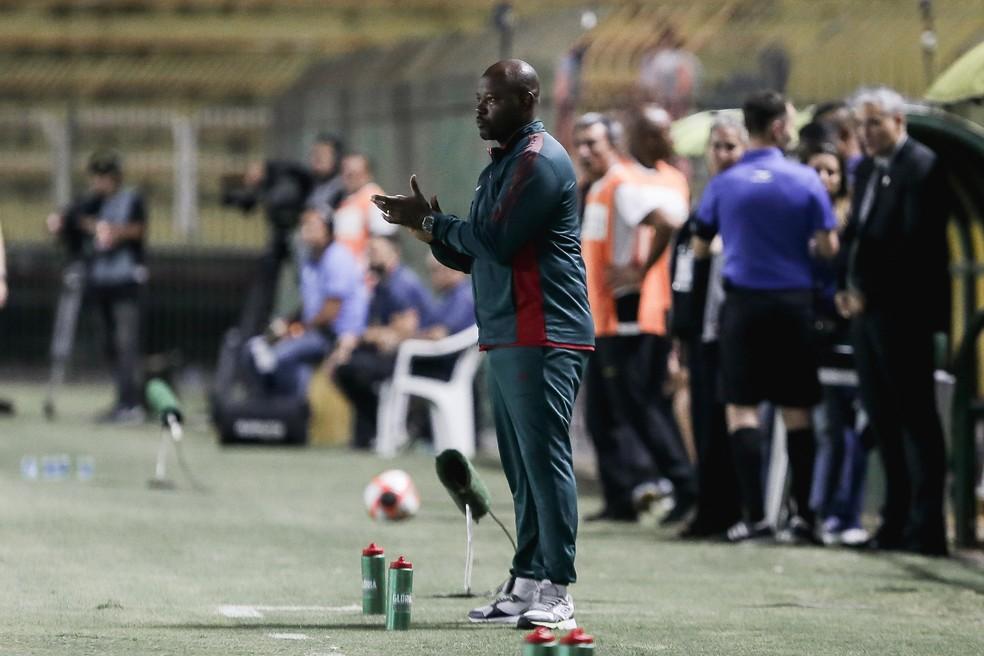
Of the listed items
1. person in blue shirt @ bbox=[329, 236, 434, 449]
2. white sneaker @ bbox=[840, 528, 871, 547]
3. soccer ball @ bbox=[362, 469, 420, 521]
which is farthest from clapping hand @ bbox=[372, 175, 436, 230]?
person in blue shirt @ bbox=[329, 236, 434, 449]

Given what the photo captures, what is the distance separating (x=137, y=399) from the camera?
1888cm

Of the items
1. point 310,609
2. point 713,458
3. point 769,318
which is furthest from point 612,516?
point 310,609

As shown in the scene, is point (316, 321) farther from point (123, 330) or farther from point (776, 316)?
point (776, 316)

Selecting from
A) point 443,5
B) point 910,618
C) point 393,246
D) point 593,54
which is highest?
point 443,5

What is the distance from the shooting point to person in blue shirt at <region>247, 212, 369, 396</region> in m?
16.8

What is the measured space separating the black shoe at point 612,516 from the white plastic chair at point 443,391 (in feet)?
13.7

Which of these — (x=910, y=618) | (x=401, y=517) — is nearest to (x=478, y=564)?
(x=401, y=517)

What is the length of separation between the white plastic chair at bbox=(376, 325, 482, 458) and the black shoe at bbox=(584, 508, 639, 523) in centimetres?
419

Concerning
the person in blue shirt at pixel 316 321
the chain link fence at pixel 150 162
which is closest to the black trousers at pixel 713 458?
the person in blue shirt at pixel 316 321

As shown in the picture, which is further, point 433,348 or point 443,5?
point 443,5

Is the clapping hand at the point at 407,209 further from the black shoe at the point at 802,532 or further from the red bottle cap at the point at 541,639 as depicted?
the black shoe at the point at 802,532

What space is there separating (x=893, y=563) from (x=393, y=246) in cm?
701

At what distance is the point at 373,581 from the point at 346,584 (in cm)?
112

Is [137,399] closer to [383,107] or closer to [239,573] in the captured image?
[383,107]
